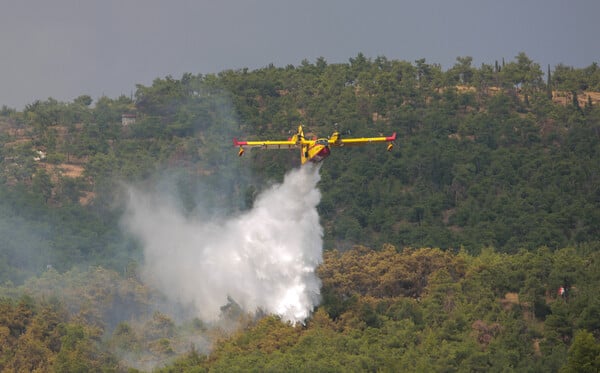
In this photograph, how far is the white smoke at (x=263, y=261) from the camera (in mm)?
90625

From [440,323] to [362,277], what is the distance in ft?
35.5

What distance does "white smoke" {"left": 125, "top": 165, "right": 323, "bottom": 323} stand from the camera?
297 ft

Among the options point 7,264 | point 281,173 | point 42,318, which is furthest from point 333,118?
point 42,318

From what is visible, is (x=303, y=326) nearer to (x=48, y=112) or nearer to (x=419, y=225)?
(x=419, y=225)

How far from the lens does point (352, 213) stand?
13062cm

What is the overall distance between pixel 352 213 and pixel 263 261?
39148 mm

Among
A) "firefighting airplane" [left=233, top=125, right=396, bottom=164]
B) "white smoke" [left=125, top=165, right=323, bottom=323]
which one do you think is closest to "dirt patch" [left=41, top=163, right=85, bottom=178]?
"white smoke" [left=125, top=165, right=323, bottom=323]

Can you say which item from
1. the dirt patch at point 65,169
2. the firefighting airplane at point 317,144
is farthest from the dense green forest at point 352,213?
the firefighting airplane at point 317,144

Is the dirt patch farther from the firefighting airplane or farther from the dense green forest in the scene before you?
the firefighting airplane

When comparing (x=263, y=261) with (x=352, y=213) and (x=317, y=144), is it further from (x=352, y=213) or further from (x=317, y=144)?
(x=352, y=213)

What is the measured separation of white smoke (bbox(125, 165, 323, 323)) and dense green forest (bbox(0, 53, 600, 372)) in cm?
165

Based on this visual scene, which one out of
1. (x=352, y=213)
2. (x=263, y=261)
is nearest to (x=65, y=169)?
(x=352, y=213)

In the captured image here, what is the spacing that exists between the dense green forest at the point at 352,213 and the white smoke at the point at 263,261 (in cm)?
165

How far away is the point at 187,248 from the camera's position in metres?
104
